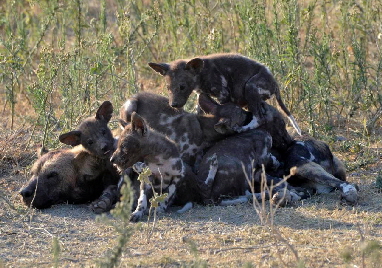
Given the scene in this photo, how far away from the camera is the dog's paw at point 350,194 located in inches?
287

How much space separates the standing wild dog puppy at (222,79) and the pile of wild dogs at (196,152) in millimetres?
11

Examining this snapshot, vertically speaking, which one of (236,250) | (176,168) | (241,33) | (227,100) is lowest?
(236,250)

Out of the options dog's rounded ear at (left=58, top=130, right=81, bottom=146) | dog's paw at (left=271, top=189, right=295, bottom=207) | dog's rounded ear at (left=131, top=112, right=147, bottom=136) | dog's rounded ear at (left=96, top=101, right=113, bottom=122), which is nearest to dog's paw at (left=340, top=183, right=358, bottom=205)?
dog's paw at (left=271, top=189, right=295, bottom=207)

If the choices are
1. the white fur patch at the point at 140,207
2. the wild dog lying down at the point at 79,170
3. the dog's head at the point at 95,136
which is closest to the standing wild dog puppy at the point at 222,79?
the dog's head at the point at 95,136

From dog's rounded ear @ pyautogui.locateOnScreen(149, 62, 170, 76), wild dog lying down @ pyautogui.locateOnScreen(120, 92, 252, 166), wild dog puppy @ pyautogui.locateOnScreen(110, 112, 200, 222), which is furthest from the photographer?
dog's rounded ear @ pyautogui.locateOnScreen(149, 62, 170, 76)

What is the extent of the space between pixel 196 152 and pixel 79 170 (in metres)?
1.29

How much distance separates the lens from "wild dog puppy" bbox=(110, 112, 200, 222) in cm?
709

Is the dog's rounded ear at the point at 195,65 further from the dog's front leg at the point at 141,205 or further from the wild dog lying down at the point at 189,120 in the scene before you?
the dog's front leg at the point at 141,205

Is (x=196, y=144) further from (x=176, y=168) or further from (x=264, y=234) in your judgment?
(x=264, y=234)

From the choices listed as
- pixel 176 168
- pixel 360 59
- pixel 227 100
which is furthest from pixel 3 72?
pixel 360 59

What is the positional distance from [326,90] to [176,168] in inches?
136

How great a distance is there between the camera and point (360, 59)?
33.6ft

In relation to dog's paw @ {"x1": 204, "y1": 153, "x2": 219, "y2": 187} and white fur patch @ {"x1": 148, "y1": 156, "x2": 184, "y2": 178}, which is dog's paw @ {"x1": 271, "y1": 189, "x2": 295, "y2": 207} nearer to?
dog's paw @ {"x1": 204, "y1": 153, "x2": 219, "y2": 187}

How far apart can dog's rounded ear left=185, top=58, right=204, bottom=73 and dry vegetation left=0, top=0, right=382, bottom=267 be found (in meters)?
1.14
